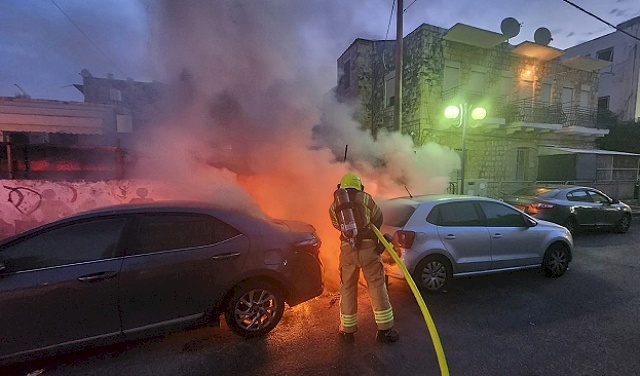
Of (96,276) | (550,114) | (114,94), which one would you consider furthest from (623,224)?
(114,94)

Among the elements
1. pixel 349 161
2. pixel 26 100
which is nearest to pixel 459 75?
pixel 349 161

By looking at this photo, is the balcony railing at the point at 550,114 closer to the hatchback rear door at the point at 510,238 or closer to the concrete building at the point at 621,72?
the concrete building at the point at 621,72

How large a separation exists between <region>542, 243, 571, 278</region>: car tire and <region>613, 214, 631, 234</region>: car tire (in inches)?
200

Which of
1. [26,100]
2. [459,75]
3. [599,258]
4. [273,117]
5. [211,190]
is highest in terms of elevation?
[459,75]

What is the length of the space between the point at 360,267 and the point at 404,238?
123 centimetres

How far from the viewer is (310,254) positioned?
11.2ft

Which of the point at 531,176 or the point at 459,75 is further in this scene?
the point at 531,176

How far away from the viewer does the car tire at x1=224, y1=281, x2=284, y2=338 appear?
305 centimetres

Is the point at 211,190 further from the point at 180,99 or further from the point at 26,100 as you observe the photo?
the point at 26,100

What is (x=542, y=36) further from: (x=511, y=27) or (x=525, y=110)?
A: (x=525, y=110)

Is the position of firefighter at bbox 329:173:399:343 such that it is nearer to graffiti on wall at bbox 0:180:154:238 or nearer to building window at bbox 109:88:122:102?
graffiti on wall at bbox 0:180:154:238

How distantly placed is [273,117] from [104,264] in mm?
5966

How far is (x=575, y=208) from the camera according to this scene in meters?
7.59

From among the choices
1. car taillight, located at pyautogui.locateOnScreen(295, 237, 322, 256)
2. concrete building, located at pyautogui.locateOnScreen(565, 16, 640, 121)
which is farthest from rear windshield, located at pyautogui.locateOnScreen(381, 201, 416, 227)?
concrete building, located at pyautogui.locateOnScreen(565, 16, 640, 121)
